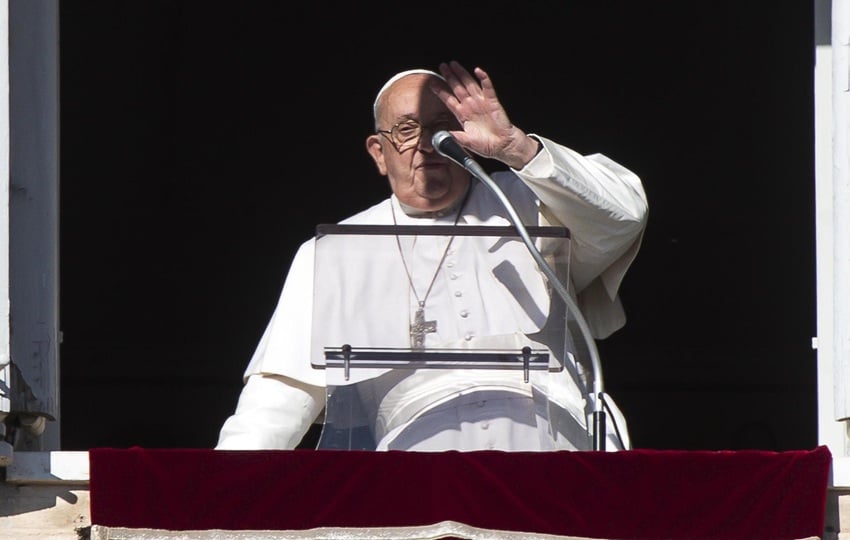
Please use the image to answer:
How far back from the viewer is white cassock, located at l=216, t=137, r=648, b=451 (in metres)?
5.36

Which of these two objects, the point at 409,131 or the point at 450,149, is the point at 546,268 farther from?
the point at 409,131

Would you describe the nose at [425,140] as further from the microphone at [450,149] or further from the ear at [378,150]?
the microphone at [450,149]

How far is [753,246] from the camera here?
9.71 m

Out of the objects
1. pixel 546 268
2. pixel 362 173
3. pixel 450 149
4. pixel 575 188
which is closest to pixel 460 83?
pixel 450 149

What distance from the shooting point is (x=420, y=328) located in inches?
211

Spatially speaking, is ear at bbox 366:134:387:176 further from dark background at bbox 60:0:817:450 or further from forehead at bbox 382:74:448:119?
dark background at bbox 60:0:817:450

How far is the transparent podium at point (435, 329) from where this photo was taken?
17.4 feet

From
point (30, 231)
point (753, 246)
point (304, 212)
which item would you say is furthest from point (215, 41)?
point (30, 231)

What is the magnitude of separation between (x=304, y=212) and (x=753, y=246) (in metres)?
1.73

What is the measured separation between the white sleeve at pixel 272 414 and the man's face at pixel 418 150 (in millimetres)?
534

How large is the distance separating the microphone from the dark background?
11.2 ft

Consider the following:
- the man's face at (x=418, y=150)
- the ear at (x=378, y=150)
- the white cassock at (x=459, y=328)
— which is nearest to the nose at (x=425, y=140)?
the man's face at (x=418, y=150)

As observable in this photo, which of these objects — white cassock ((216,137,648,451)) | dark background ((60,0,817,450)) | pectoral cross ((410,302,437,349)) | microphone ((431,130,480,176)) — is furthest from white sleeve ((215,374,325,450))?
dark background ((60,0,817,450))

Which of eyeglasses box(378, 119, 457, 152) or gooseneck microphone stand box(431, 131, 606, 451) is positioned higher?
eyeglasses box(378, 119, 457, 152)
